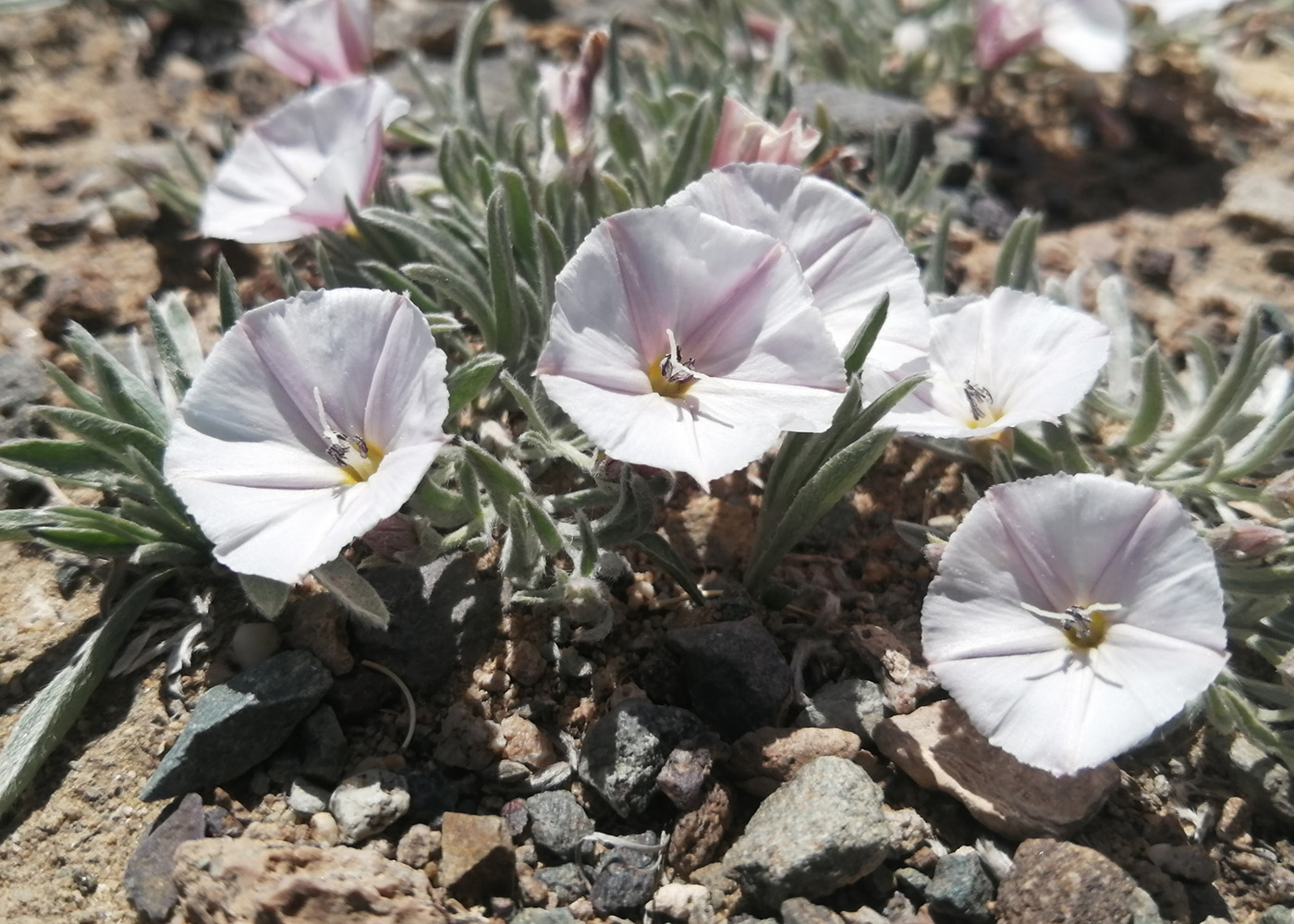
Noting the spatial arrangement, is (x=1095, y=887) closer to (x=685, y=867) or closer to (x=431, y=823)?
(x=685, y=867)

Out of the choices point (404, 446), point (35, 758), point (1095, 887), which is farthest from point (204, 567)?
point (1095, 887)

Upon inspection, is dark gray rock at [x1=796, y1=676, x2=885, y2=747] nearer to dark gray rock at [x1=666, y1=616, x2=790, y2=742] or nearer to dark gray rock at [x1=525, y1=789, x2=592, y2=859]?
dark gray rock at [x1=666, y1=616, x2=790, y2=742]

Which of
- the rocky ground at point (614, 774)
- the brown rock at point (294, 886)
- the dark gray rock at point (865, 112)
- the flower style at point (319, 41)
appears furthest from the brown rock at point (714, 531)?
the flower style at point (319, 41)

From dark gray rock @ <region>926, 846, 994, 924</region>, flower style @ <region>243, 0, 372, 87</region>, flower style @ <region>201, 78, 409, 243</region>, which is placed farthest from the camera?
flower style @ <region>243, 0, 372, 87</region>

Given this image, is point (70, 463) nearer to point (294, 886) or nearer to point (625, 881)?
point (294, 886)

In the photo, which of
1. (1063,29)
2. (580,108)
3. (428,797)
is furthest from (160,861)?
(1063,29)

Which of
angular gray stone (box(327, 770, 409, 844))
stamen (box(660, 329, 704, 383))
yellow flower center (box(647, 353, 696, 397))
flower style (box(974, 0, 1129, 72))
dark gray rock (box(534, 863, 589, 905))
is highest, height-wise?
flower style (box(974, 0, 1129, 72))

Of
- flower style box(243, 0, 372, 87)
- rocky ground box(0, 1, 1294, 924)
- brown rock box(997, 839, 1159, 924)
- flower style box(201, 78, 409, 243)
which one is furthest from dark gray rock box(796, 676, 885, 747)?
flower style box(243, 0, 372, 87)

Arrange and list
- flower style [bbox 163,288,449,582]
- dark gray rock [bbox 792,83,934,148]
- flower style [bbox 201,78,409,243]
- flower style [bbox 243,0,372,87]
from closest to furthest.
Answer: flower style [bbox 163,288,449,582] → flower style [bbox 201,78,409,243] → flower style [bbox 243,0,372,87] → dark gray rock [bbox 792,83,934,148]
